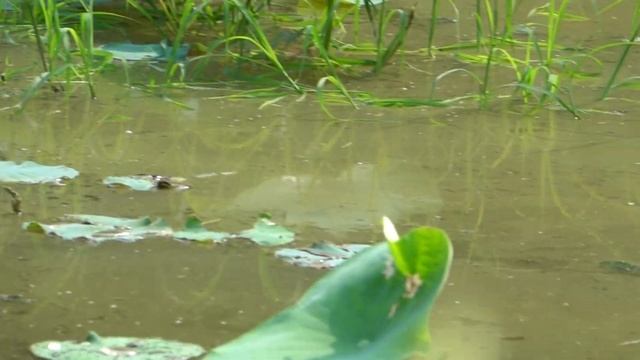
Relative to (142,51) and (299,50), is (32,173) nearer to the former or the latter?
(142,51)

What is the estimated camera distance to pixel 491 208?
92.9 inches

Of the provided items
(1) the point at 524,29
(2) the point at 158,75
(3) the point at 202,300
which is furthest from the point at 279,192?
(1) the point at 524,29

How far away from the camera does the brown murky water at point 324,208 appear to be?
71.9 inches

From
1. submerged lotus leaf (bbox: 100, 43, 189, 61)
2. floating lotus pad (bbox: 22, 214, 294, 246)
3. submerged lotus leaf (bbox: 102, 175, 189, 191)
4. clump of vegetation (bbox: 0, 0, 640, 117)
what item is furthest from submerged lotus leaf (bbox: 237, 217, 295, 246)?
submerged lotus leaf (bbox: 100, 43, 189, 61)

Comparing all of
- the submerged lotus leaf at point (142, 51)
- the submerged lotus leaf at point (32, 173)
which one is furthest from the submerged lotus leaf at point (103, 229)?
the submerged lotus leaf at point (142, 51)

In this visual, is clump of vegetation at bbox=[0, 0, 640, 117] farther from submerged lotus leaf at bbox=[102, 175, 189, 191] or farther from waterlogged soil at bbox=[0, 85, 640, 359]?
submerged lotus leaf at bbox=[102, 175, 189, 191]

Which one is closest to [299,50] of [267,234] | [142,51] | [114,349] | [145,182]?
[142,51]

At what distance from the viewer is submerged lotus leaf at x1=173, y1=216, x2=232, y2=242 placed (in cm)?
211

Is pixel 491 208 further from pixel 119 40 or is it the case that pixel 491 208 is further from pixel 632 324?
pixel 119 40

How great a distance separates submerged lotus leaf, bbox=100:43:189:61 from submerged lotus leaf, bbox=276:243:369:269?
4.66 ft

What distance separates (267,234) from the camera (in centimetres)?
214

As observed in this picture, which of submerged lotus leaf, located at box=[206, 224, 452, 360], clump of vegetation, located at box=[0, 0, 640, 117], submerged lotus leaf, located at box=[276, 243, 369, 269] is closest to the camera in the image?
submerged lotus leaf, located at box=[206, 224, 452, 360]

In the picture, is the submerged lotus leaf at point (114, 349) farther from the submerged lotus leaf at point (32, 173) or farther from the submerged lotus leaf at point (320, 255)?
the submerged lotus leaf at point (32, 173)

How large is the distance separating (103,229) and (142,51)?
1.38m
